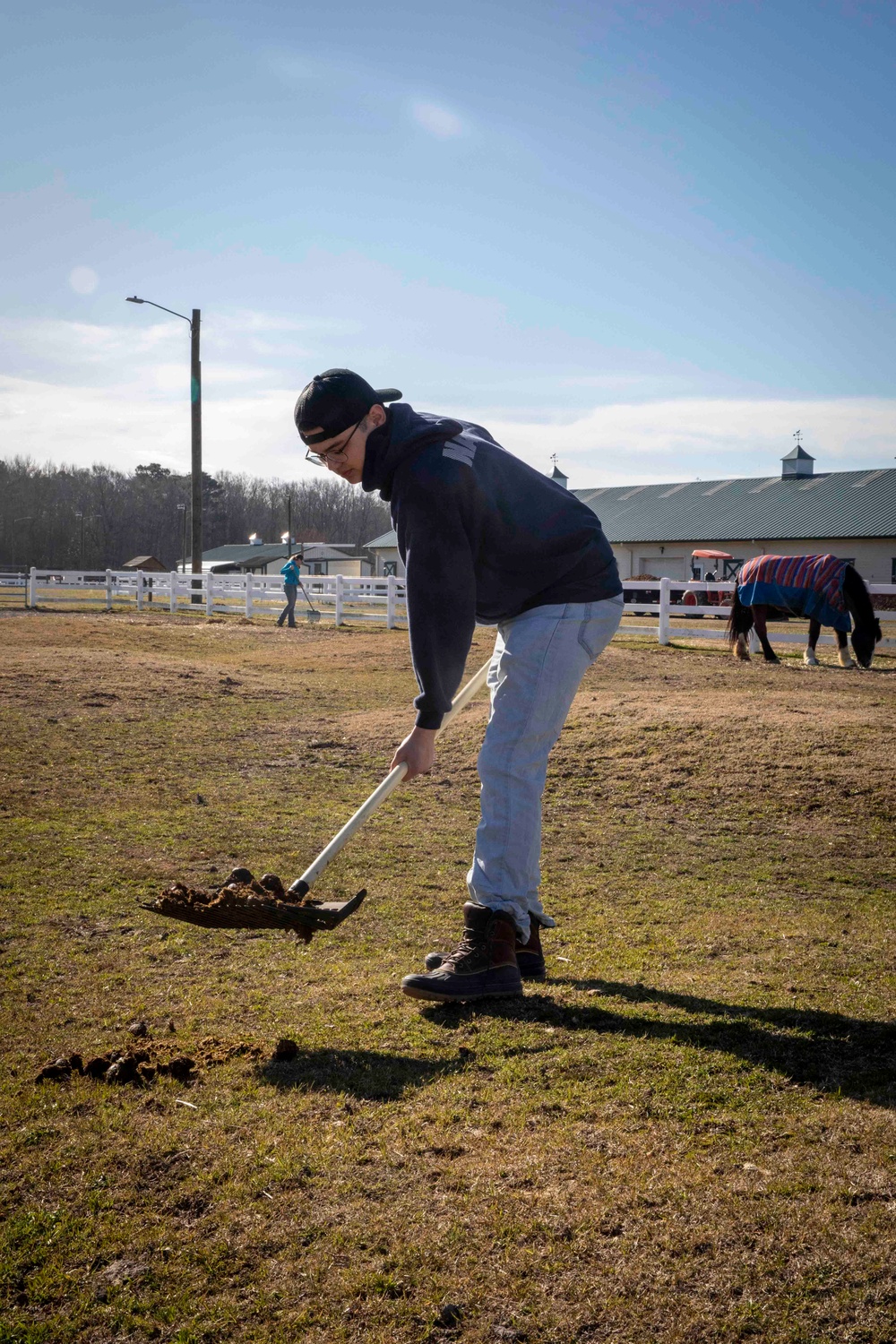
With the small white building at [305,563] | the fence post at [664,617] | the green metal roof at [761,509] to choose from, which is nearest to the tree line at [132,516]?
the small white building at [305,563]

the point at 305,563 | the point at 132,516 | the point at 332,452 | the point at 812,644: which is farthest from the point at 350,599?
the point at 132,516

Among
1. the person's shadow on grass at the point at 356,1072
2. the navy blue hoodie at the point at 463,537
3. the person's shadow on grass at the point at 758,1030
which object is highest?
the navy blue hoodie at the point at 463,537

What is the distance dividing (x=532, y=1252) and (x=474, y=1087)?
71cm

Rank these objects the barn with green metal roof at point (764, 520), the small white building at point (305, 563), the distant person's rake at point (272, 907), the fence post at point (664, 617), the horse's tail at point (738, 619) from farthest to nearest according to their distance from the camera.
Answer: the small white building at point (305, 563) → the barn with green metal roof at point (764, 520) → the fence post at point (664, 617) → the horse's tail at point (738, 619) → the distant person's rake at point (272, 907)

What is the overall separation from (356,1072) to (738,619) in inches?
541

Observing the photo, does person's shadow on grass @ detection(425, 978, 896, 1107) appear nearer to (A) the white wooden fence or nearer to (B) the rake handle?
(B) the rake handle

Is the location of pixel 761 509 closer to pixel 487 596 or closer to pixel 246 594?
pixel 246 594

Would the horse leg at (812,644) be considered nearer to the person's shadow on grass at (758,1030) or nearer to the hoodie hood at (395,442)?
the person's shadow on grass at (758,1030)

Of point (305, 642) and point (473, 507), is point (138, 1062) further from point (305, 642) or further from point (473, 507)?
point (305, 642)

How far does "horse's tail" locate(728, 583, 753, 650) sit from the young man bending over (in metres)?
12.7

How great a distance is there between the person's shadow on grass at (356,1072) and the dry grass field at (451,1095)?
1 cm

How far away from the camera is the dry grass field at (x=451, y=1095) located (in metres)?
1.87

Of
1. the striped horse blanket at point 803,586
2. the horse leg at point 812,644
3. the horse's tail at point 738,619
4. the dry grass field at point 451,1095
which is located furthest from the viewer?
the horse's tail at point 738,619

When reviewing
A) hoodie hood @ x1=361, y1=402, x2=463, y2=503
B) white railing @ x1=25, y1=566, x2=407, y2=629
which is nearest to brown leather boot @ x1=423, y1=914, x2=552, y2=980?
hoodie hood @ x1=361, y1=402, x2=463, y2=503
